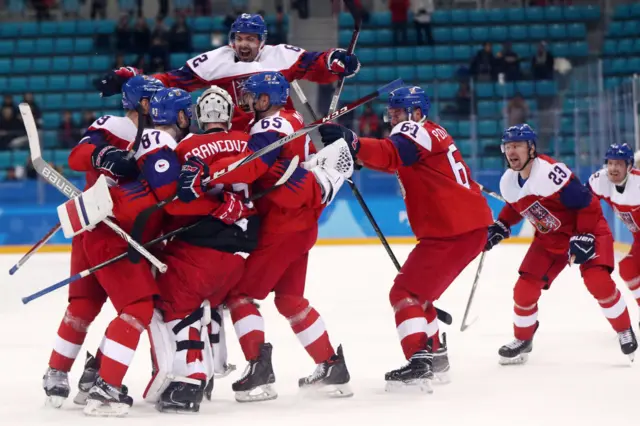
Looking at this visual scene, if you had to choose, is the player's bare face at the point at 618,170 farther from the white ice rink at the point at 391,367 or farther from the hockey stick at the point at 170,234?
the hockey stick at the point at 170,234

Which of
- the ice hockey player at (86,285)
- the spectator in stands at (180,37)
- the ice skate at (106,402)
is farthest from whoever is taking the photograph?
the spectator in stands at (180,37)

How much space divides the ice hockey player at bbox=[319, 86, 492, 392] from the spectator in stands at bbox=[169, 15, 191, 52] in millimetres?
8883

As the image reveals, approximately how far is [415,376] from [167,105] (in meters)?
1.38

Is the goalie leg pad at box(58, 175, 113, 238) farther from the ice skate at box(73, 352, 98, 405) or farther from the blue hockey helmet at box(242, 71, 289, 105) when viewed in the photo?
the blue hockey helmet at box(242, 71, 289, 105)

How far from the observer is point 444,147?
13.8 ft

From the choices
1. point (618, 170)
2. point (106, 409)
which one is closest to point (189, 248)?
point (106, 409)

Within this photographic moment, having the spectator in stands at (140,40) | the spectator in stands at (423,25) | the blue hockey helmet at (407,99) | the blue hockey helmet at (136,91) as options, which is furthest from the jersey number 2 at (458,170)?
the spectator in stands at (423,25)

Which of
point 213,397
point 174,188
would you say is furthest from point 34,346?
point 174,188

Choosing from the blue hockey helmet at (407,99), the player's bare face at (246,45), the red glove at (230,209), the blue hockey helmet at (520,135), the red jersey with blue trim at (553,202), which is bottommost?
the red jersey with blue trim at (553,202)

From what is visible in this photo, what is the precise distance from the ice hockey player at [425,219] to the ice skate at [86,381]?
111 centimetres

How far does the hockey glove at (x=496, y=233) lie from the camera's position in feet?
15.8

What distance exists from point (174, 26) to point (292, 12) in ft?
5.28

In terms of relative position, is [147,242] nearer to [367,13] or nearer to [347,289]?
[347,289]

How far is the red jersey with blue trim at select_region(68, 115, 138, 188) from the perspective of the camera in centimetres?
386
